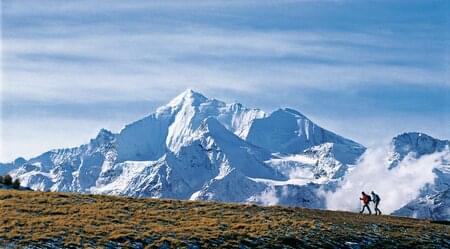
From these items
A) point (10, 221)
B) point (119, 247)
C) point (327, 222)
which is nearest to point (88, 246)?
point (119, 247)

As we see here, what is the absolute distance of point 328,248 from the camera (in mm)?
53844

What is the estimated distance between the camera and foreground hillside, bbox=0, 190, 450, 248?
50.6 meters

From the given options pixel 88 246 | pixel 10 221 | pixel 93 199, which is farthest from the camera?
pixel 93 199

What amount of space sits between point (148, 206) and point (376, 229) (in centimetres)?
1839

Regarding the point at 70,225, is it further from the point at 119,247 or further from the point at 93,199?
the point at 93,199

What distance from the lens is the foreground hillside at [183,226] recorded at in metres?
50.6

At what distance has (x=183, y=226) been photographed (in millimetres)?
56250

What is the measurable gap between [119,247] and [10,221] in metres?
8.70

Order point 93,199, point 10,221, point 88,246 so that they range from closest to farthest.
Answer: point 88,246 < point 10,221 < point 93,199

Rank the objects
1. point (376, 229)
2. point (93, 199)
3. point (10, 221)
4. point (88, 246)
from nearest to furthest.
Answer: point (88, 246) → point (10, 221) → point (376, 229) → point (93, 199)

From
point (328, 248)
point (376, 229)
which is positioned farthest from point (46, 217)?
point (376, 229)

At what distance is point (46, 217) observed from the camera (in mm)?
55625

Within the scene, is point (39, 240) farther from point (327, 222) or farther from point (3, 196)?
point (327, 222)

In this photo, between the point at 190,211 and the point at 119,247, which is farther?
the point at 190,211
